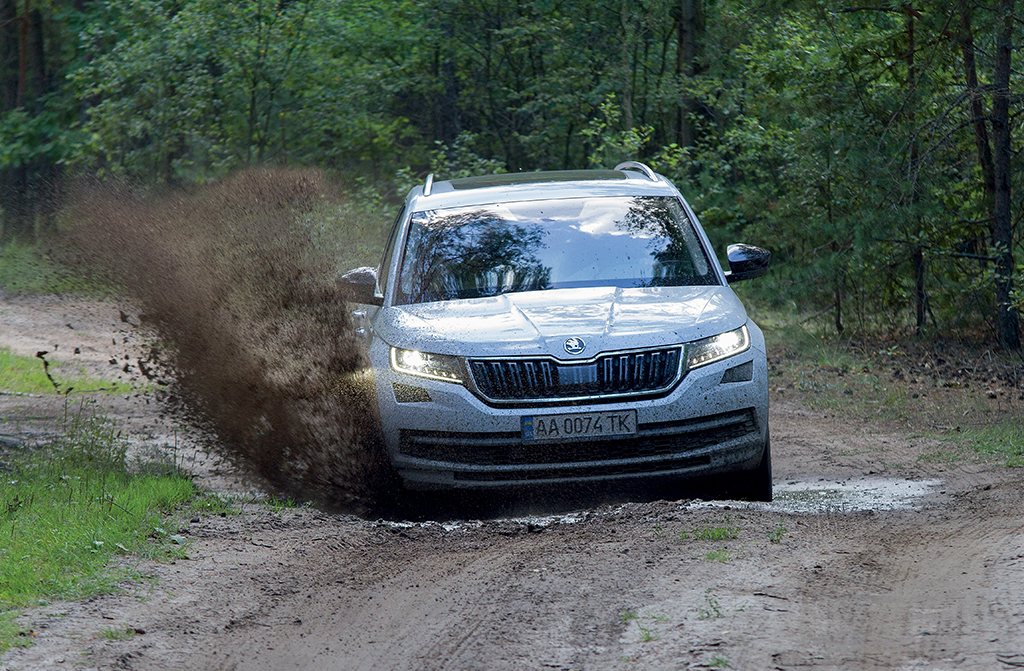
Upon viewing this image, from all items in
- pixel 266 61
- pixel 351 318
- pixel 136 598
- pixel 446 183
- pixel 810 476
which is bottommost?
pixel 810 476

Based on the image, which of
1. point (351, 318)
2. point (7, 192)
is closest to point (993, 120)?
point (351, 318)

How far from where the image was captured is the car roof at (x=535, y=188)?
21.9 ft

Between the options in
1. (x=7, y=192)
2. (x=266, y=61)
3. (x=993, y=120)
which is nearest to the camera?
(x=993, y=120)

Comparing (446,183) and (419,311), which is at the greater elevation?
(446,183)

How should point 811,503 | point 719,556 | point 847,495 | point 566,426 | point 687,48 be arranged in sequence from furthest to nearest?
point 687,48 < point 847,495 < point 811,503 < point 566,426 < point 719,556

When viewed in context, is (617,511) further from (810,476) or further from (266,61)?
(266,61)

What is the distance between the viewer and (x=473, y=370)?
5.12 metres

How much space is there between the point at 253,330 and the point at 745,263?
3.30 metres

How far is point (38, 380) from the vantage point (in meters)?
12.0

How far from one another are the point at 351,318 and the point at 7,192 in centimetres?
2708

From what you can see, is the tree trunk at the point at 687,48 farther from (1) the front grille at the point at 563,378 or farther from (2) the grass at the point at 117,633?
(2) the grass at the point at 117,633

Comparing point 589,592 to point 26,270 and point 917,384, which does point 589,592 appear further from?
point 26,270

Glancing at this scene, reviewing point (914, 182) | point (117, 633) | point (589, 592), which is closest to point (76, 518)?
point (117, 633)

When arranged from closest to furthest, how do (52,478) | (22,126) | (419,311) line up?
(419,311), (52,478), (22,126)
